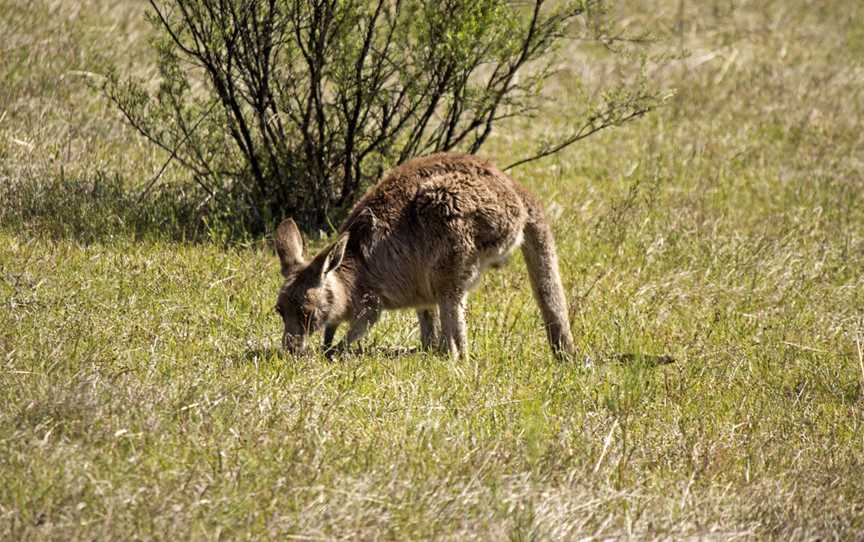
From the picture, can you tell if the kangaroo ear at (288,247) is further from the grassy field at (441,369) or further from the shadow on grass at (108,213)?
the shadow on grass at (108,213)

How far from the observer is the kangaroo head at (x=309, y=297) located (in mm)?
6719

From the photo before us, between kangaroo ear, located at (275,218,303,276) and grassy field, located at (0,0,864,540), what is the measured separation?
0.41m

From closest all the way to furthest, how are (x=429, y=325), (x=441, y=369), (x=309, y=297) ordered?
(x=441, y=369), (x=309, y=297), (x=429, y=325)

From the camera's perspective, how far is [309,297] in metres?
6.74

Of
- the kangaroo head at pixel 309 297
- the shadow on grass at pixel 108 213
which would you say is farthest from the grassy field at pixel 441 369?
the kangaroo head at pixel 309 297

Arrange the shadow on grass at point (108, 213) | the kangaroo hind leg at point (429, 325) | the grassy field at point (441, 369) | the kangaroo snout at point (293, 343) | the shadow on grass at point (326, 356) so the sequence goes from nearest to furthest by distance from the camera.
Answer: the grassy field at point (441, 369) → the shadow on grass at point (326, 356) → the kangaroo snout at point (293, 343) → the kangaroo hind leg at point (429, 325) → the shadow on grass at point (108, 213)

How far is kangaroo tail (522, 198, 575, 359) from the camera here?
23.1 ft

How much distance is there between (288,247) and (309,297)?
1.30 ft

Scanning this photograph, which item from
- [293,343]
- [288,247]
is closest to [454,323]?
[293,343]

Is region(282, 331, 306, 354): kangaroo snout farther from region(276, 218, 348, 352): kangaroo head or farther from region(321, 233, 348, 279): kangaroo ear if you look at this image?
region(321, 233, 348, 279): kangaroo ear

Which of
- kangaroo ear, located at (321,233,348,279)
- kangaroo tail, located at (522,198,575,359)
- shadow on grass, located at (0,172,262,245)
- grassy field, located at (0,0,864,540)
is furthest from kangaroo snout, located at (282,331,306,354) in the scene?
shadow on grass, located at (0,172,262,245)

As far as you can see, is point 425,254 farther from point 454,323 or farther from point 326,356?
point 326,356

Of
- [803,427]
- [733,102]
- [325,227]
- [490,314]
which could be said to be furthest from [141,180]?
[733,102]

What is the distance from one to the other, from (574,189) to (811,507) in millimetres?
5543
